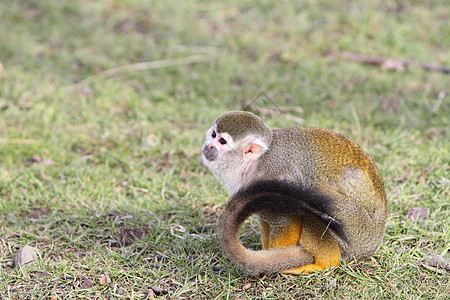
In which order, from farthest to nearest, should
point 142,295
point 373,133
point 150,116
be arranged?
point 150,116 → point 373,133 → point 142,295

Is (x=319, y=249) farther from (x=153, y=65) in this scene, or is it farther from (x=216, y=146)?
(x=153, y=65)

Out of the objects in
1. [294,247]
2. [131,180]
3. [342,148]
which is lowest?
[131,180]

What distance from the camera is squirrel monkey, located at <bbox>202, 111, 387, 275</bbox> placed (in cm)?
253

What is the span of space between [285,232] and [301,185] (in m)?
0.31

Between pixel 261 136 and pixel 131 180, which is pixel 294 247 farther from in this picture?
pixel 131 180

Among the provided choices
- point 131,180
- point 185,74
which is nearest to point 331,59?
point 185,74

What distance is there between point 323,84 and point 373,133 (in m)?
1.02

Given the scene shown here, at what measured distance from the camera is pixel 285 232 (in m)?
2.63

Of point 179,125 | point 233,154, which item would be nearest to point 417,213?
point 233,154

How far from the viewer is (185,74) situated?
5.33m

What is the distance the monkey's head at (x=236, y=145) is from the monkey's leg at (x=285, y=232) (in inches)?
Result: 11.2

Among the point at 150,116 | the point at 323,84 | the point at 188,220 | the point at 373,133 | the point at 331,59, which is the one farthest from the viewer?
the point at 331,59

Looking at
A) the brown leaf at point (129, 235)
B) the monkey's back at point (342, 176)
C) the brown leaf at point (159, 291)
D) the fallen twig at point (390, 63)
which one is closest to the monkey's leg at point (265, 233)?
the monkey's back at point (342, 176)

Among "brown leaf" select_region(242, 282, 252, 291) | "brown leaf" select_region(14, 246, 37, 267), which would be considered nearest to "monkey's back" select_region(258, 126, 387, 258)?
"brown leaf" select_region(242, 282, 252, 291)
